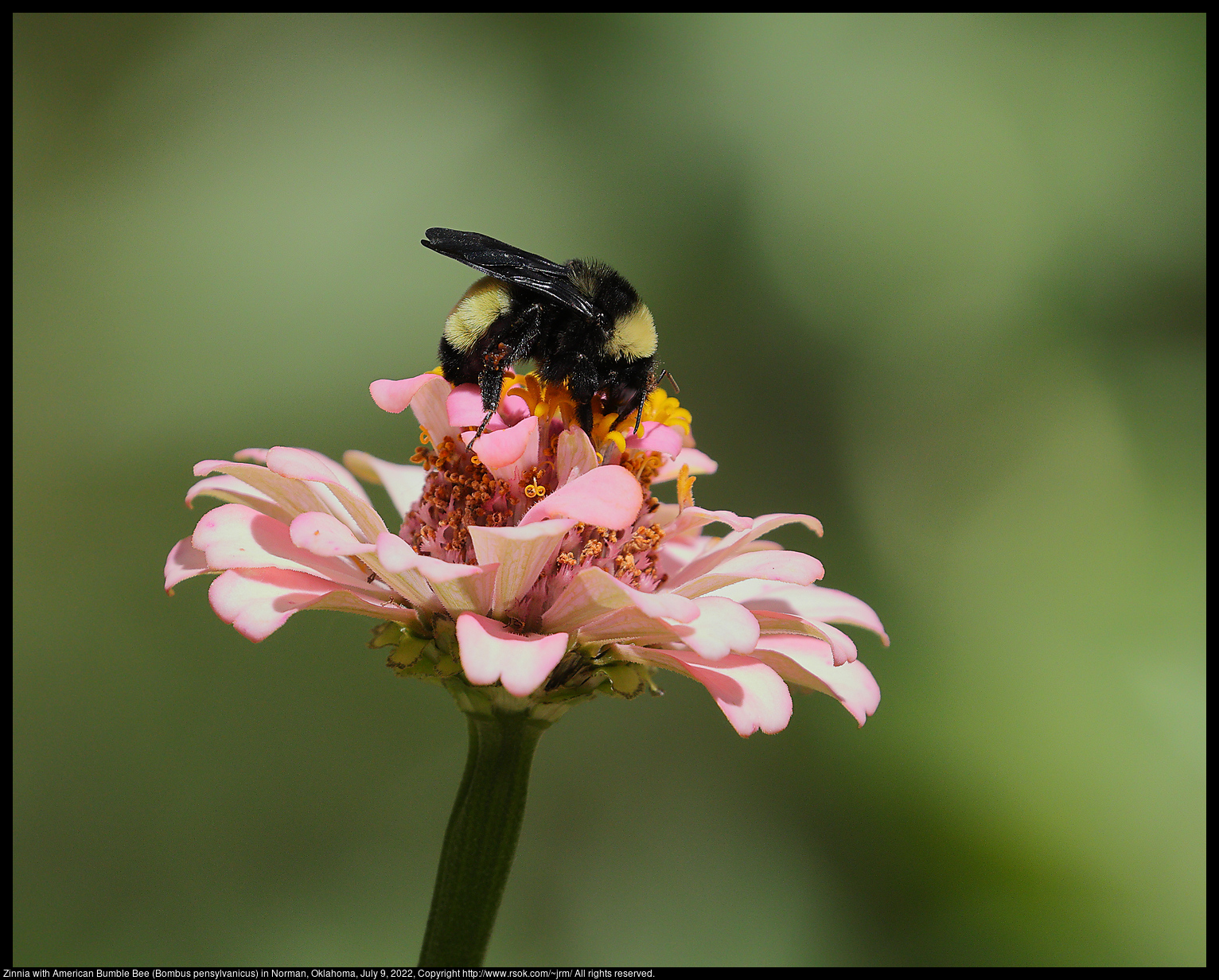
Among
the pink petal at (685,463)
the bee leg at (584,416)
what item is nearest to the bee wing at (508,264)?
the bee leg at (584,416)

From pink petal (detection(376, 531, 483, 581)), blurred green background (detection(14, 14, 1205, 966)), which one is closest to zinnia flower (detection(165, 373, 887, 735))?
pink petal (detection(376, 531, 483, 581))

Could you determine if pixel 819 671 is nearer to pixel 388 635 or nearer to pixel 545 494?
pixel 545 494

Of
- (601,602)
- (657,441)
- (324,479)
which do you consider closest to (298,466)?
(324,479)

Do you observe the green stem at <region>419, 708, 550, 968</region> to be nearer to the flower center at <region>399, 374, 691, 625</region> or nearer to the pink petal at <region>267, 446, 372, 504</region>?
the flower center at <region>399, 374, 691, 625</region>

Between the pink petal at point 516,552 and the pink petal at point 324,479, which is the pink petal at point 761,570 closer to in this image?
the pink petal at point 516,552

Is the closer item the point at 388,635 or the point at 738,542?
the point at 388,635

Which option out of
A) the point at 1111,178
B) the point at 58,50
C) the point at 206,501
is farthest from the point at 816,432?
the point at 58,50
